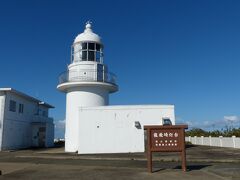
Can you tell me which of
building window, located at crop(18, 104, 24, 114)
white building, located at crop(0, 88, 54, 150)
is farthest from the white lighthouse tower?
building window, located at crop(18, 104, 24, 114)

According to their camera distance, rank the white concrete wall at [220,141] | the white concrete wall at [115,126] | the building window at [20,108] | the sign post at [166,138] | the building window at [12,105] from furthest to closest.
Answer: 1. the building window at [20,108]
2. the building window at [12,105]
3. the white concrete wall at [220,141]
4. the white concrete wall at [115,126]
5. the sign post at [166,138]

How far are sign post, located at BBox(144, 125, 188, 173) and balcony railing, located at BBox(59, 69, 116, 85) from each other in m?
11.6

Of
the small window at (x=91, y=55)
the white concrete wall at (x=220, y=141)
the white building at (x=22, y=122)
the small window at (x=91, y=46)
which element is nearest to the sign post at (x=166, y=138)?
the small window at (x=91, y=55)

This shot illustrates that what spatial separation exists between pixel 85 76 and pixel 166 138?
12.3 metres

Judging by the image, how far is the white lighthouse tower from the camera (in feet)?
75.0

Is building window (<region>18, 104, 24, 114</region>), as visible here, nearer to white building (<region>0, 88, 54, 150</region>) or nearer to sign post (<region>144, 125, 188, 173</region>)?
white building (<region>0, 88, 54, 150</region>)

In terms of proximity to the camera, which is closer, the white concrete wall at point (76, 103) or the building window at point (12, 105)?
the white concrete wall at point (76, 103)

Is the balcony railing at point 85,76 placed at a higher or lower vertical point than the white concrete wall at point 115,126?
higher

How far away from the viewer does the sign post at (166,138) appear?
11641 mm

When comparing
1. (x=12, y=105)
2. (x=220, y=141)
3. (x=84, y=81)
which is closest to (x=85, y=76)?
(x=84, y=81)

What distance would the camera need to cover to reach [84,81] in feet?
73.8

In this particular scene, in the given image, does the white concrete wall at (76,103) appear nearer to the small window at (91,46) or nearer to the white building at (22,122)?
the small window at (91,46)

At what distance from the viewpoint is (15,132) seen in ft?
93.1

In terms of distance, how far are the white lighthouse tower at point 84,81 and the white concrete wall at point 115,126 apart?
1.82 m
